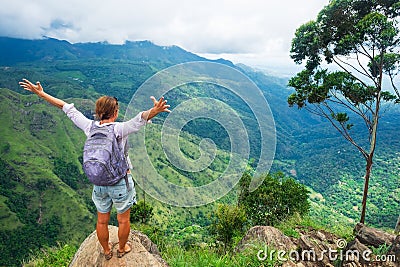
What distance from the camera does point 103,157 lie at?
296 centimetres

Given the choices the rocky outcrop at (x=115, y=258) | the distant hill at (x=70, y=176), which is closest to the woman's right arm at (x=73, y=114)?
the rocky outcrop at (x=115, y=258)

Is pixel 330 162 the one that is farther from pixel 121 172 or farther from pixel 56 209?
pixel 121 172

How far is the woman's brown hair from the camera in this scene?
3184 millimetres

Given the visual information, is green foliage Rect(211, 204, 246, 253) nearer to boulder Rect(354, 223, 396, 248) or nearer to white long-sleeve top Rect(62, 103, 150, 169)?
boulder Rect(354, 223, 396, 248)

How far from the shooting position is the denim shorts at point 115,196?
3.27 meters

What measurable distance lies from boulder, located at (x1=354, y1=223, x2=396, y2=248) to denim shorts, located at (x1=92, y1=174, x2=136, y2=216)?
4498 mm

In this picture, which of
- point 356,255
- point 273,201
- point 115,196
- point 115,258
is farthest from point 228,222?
point 115,196

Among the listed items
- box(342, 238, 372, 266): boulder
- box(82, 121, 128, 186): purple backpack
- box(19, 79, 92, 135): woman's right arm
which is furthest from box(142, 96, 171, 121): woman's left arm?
box(342, 238, 372, 266): boulder

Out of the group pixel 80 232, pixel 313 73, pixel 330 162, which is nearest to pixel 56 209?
pixel 80 232

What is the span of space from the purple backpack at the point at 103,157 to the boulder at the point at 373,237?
189 inches

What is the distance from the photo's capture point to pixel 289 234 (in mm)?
6238

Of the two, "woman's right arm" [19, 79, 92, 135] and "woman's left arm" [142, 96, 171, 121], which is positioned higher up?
"woman's left arm" [142, 96, 171, 121]

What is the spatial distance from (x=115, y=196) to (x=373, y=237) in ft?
15.9

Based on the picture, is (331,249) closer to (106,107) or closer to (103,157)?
(103,157)
